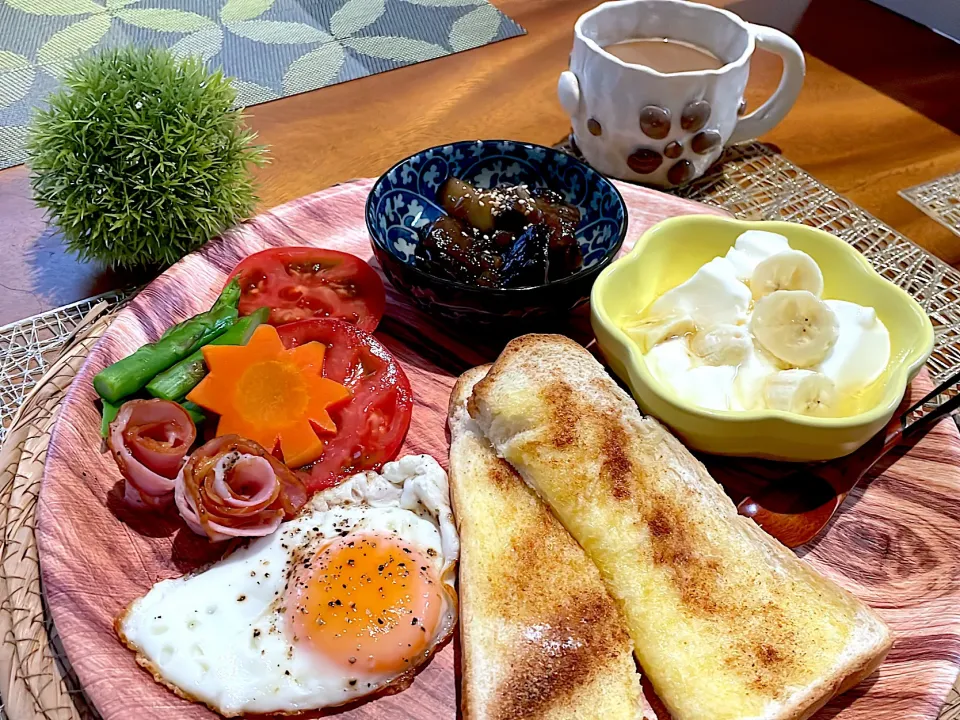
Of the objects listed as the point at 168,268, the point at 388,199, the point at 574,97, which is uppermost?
the point at 574,97

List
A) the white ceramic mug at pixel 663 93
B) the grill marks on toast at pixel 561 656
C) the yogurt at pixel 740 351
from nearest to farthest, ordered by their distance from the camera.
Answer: the grill marks on toast at pixel 561 656, the yogurt at pixel 740 351, the white ceramic mug at pixel 663 93

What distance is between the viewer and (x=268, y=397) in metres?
2.31

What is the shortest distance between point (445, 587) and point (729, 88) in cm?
241

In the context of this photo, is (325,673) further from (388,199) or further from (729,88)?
(729,88)

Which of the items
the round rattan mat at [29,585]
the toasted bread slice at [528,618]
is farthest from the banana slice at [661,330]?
A: the round rattan mat at [29,585]

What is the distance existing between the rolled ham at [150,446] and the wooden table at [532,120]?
41.1 inches

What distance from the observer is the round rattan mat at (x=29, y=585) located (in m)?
1.79

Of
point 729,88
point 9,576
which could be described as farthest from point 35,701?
point 729,88

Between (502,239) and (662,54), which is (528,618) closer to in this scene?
(502,239)

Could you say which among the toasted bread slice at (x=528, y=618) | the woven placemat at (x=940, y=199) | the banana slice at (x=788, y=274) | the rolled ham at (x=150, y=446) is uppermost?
the banana slice at (x=788, y=274)

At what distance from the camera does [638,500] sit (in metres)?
2.08

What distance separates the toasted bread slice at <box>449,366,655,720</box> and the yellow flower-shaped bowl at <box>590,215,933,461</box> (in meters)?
0.52

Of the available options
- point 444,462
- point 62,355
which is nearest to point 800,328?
point 444,462

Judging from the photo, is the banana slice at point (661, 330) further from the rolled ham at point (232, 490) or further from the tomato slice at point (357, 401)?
the rolled ham at point (232, 490)
